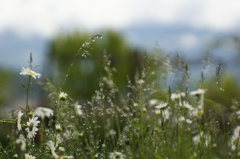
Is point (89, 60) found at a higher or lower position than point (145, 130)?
lower

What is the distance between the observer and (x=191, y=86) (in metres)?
3.12

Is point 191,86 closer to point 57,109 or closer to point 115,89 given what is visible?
point 115,89

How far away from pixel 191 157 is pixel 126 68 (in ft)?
42.6

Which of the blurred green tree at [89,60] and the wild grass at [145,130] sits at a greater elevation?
the wild grass at [145,130]

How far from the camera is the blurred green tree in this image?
1359 cm

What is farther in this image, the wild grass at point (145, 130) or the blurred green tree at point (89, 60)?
the blurred green tree at point (89, 60)

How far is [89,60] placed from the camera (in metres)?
12.3

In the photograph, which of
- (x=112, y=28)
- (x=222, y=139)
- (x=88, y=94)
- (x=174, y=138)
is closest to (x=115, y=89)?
(x=174, y=138)

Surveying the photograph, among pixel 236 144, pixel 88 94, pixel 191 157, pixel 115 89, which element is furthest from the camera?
pixel 88 94

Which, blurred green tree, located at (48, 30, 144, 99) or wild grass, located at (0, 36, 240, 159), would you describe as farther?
blurred green tree, located at (48, 30, 144, 99)

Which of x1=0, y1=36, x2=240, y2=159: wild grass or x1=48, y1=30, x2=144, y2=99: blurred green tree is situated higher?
x1=0, y1=36, x2=240, y2=159: wild grass

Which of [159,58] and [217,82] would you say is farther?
[159,58]

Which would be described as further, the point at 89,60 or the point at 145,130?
the point at 89,60

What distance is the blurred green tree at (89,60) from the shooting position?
13.6 meters
